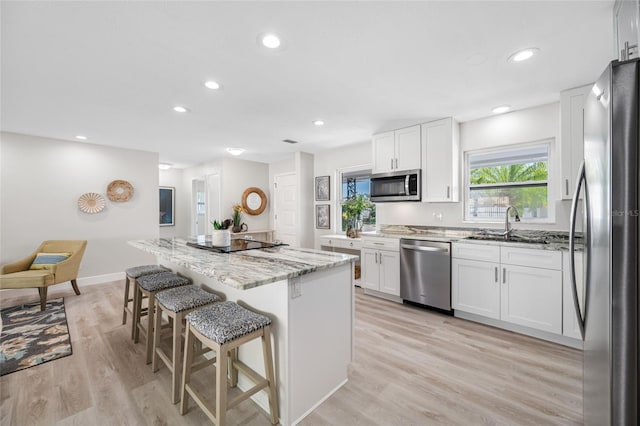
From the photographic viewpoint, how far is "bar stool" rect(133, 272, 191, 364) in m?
2.25

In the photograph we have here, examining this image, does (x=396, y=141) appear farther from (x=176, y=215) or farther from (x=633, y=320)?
(x=176, y=215)

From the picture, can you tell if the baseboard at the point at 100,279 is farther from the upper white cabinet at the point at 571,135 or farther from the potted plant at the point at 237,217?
the upper white cabinet at the point at 571,135

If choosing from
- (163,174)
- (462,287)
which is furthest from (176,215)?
(462,287)

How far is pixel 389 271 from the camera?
374 cm

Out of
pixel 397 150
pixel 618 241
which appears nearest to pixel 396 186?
pixel 397 150

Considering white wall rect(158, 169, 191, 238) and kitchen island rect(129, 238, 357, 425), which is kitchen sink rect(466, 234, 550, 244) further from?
white wall rect(158, 169, 191, 238)

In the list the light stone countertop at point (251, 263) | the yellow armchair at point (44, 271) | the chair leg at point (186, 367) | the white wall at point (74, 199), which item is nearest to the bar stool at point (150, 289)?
the light stone countertop at point (251, 263)

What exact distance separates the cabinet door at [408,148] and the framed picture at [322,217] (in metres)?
1.88

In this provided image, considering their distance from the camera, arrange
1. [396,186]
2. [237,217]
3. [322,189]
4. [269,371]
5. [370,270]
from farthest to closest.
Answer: [237,217]
[322,189]
[370,270]
[396,186]
[269,371]

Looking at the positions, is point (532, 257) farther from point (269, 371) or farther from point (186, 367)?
point (186, 367)

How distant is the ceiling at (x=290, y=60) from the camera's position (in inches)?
63.2

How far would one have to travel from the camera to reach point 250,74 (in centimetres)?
231

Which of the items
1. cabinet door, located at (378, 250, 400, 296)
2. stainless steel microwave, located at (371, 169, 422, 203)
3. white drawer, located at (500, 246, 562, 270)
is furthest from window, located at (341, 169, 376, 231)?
white drawer, located at (500, 246, 562, 270)

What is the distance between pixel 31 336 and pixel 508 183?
5.55 metres
